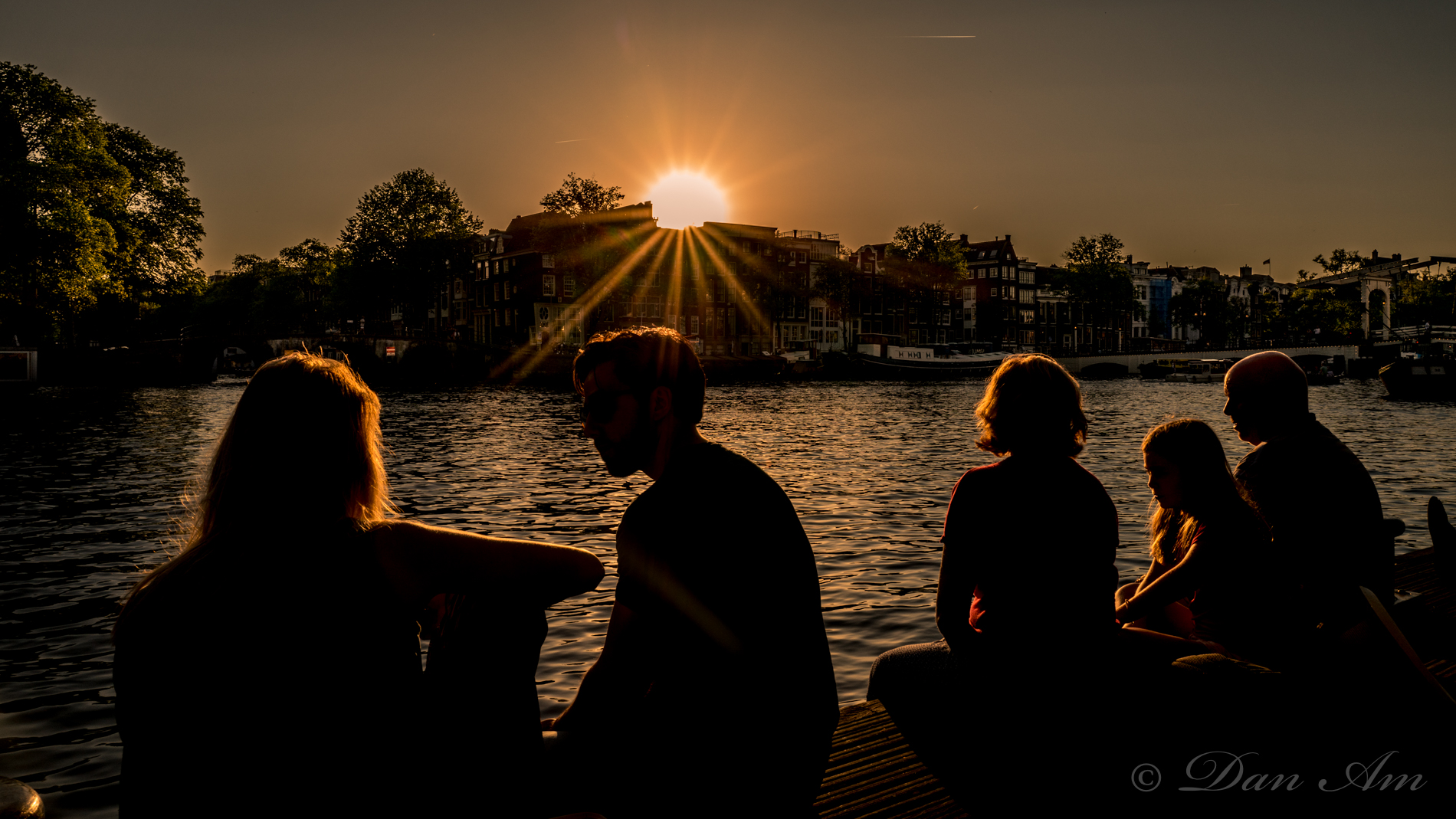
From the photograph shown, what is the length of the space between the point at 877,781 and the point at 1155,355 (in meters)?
106

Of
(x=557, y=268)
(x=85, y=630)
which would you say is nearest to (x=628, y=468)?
(x=85, y=630)

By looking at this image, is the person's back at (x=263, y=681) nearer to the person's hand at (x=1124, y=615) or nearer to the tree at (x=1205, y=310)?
the person's hand at (x=1124, y=615)

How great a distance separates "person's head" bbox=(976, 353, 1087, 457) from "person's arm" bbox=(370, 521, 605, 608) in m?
1.61

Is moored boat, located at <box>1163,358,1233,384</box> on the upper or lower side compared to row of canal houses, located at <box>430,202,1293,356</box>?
lower

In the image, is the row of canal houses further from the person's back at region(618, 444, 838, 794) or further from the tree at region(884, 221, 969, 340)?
the person's back at region(618, 444, 838, 794)

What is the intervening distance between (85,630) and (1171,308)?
459ft

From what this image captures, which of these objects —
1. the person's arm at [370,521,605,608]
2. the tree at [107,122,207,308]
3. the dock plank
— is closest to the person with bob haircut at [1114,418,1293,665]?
the dock plank

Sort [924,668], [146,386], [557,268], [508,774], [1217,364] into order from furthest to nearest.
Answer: [1217,364] → [557,268] → [146,386] → [924,668] → [508,774]

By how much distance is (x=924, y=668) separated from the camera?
338 centimetres

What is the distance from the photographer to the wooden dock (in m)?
3.47

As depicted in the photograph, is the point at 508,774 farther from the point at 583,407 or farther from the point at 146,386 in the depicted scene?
the point at 146,386

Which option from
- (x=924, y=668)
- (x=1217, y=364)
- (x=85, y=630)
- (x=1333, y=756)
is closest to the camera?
(x=1333, y=756)

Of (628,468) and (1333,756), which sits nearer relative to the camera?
(628,468)

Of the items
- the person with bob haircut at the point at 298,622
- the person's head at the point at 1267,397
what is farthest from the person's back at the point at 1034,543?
the person with bob haircut at the point at 298,622
